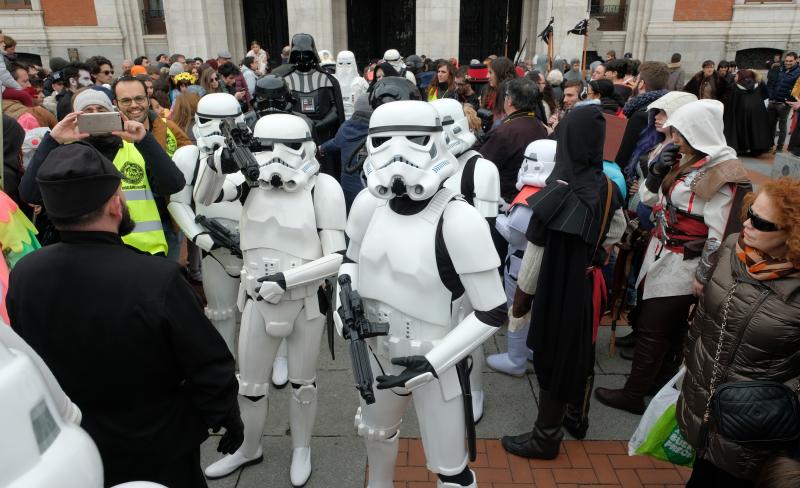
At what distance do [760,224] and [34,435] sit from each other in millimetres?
2672

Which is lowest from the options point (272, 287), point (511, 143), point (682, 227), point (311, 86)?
point (272, 287)

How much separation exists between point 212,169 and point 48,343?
1550mm

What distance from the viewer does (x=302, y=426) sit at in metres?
3.43

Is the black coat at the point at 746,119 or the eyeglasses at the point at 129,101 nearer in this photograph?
the eyeglasses at the point at 129,101

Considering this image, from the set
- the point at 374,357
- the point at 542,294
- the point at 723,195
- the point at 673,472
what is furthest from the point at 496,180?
the point at 673,472

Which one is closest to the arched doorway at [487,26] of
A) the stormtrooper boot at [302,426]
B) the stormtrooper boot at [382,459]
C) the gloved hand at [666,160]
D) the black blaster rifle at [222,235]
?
the gloved hand at [666,160]

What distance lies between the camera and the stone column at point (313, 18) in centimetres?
1742

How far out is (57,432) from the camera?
114 cm

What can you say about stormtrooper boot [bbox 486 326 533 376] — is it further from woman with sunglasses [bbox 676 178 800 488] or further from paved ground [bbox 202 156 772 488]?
woman with sunglasses [bbox 676 178 800 488]

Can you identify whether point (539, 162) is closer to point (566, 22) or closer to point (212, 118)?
point (212, 118)

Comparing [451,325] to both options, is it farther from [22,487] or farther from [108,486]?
[22,487]

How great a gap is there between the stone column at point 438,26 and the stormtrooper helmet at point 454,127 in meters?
14.1

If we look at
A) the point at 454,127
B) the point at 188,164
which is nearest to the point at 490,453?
the point at 454,127

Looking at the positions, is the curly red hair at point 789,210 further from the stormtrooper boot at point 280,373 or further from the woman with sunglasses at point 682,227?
the stormtrooper boot at point 280,373
